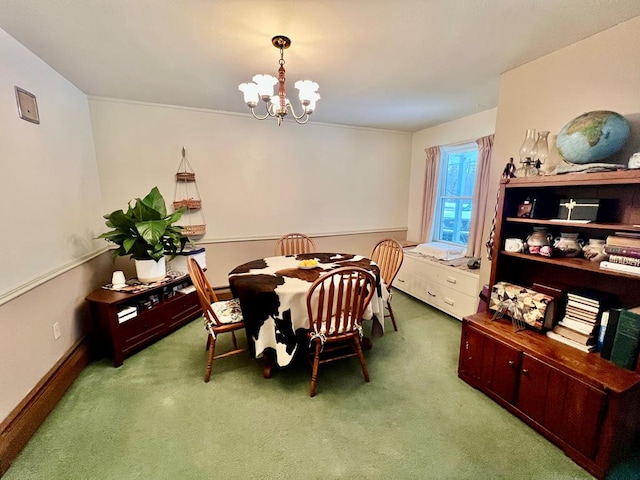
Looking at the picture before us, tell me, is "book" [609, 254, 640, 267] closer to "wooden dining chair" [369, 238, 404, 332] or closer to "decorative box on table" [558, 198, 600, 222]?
"decorative box on table" [558, 198, 600, 222]

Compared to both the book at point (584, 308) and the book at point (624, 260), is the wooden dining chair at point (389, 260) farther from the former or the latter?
the book at point (624, 260)

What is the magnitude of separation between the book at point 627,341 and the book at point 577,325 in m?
0.15

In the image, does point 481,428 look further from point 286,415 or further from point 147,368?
point 147,368

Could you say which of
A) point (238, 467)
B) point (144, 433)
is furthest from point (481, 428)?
point (144, 433)

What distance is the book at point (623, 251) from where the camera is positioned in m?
1.37

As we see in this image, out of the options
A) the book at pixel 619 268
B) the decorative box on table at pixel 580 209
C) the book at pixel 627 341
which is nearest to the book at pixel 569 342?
the book at pixel 627 341

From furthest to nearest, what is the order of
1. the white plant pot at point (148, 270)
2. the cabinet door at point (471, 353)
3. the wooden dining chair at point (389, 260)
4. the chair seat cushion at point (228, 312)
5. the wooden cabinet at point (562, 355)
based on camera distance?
the wooden dining chair at point (389, 260) < the white plant pot at point (148, 270) < the chair seat cushion at point (228, 312) < the cabinet door at point (471, 353) < the wooden cabinet at point (562, 355)

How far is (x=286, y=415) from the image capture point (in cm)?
175

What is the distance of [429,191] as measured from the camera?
403cm

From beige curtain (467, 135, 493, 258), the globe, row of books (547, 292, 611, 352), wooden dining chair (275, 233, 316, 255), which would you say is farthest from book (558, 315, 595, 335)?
wooden dining chair (275, 233, 316, 255)

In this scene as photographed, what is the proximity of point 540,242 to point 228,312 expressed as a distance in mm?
2339

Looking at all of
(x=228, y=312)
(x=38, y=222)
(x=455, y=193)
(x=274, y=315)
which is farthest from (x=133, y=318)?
(x=455, y=193)

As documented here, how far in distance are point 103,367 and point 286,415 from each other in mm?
1636

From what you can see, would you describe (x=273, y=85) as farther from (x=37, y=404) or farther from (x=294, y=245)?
(x=37, y=404)
